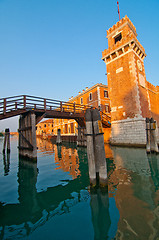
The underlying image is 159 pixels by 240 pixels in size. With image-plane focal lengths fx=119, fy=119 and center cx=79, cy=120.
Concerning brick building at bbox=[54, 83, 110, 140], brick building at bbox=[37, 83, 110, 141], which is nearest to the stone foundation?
brick building at bbox=[37, 83, 110, 141]

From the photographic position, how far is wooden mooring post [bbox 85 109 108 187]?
4320 mm

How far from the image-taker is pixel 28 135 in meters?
10.7

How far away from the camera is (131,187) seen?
4422 mm

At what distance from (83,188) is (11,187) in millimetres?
3107

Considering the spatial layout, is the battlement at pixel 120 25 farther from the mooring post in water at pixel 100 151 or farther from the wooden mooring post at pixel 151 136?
the mooring post in water at pixel 100 151

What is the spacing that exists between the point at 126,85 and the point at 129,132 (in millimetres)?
6429

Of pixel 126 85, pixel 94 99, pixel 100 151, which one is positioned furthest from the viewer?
pixel 94 99

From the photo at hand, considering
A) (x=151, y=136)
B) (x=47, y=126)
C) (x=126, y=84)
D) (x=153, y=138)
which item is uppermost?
(x=126, y=84)

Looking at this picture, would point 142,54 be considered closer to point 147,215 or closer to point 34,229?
point 147,215

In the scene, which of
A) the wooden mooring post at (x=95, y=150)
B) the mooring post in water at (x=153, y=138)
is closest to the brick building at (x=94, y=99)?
the mooring post in water at (x=153, y=138)

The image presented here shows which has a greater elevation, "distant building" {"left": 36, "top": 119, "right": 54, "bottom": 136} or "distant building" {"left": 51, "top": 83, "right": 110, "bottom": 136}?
"distant building" {"left": 51, "top": 83, "right": 110, "bottom": 136}

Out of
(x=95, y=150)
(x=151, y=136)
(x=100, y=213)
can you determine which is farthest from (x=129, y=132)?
(x=100, y=213)

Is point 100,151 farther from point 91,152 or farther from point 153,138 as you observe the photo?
point 153,138

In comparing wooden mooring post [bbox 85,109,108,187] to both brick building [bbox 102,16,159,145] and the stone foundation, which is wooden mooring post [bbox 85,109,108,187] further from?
brick building [bbox 102,16,159,145]
